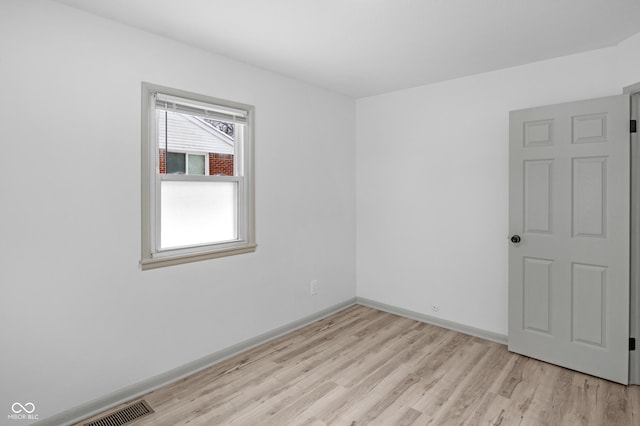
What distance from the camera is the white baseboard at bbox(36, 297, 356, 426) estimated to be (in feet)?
7.06

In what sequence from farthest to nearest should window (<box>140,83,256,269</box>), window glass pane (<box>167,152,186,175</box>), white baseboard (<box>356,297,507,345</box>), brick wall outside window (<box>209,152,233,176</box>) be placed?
white baseboard (<box>356,297,507,345</box>) < brick wall outside window (<box>209,152,233,176</box>) < window glass pane (<box>167,152,186,175</box>) < window (<box>140,83,256,269</box>)

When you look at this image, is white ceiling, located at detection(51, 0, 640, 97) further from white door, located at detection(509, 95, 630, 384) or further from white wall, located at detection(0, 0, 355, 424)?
white door, located at detection(509, 95, 630, 384)

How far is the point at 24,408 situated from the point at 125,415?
1.74 ft

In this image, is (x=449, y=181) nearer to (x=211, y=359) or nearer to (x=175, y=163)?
(x=175, y=163)

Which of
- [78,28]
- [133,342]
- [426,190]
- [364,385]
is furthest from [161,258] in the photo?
[426,190]

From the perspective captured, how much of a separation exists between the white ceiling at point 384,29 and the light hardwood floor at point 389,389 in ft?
8.31

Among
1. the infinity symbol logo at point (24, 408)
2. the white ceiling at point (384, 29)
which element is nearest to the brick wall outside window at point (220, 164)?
the white ceiling at point (384, 29)

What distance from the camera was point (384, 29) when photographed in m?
2.47

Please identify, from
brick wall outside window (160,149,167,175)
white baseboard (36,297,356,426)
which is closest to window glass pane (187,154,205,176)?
brick wall outside window (160,149,167,175)

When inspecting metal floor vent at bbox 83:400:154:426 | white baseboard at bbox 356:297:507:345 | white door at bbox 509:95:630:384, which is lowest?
metal floor vent at bbox 83:400:154:426

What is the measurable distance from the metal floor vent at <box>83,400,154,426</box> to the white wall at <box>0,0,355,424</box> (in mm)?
155

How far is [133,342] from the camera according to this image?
96.2 inches

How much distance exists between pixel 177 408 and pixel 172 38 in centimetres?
258

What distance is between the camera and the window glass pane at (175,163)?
2660 millimetres
